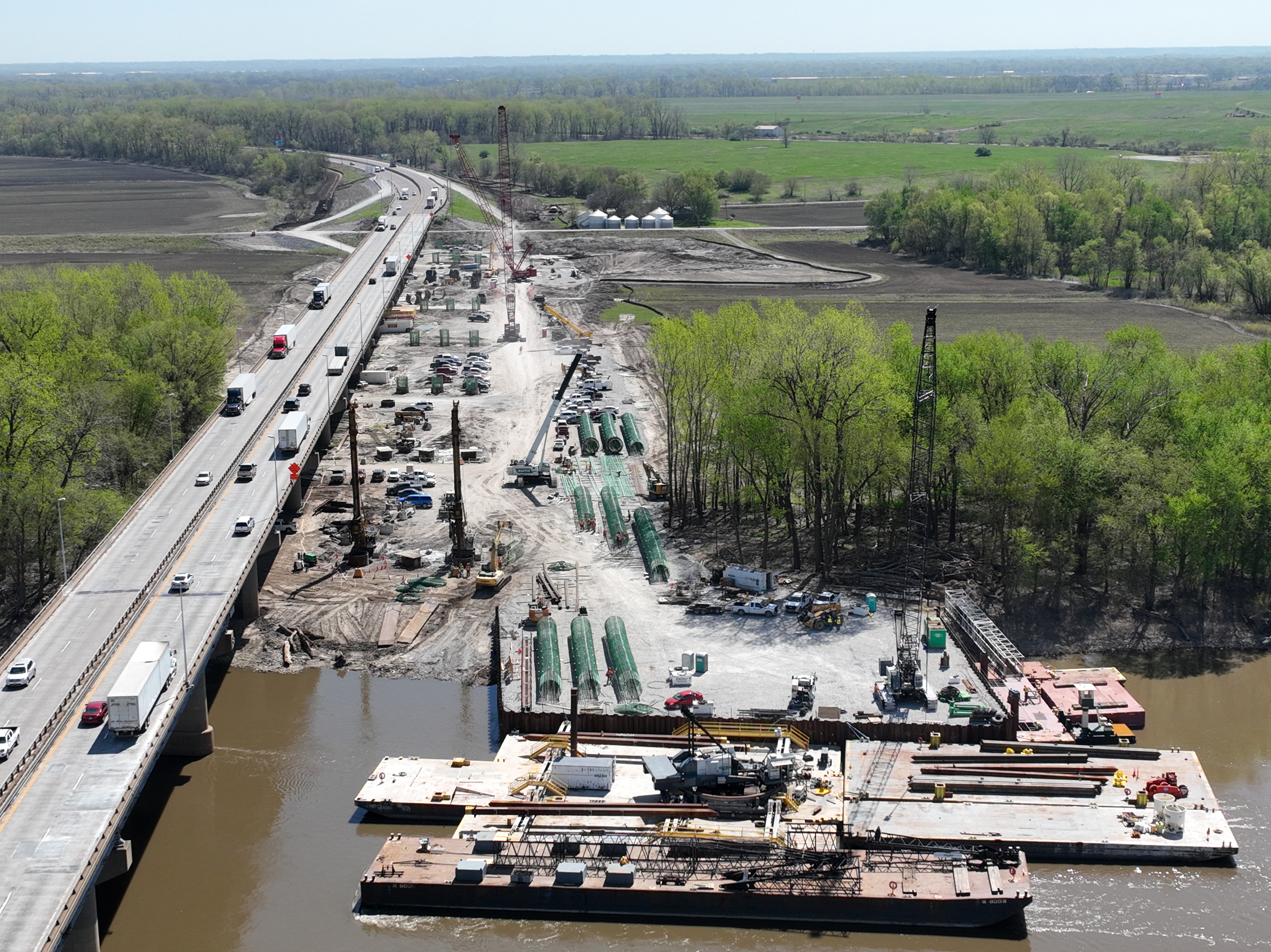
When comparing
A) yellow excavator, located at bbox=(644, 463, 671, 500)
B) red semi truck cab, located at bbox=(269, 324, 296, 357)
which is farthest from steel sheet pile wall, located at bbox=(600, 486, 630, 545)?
red semi truck cab, located at bbox=(269, 324, 296, 357)

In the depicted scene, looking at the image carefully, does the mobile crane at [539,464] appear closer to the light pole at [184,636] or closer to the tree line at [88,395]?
the tree line at [88,395]

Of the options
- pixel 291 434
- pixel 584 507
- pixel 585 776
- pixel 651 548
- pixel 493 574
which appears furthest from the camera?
pixel 584 507

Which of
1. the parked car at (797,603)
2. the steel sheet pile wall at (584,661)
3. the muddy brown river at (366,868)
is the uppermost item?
the parked car at (797,603)

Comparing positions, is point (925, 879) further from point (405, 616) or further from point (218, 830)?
point (405, 616)

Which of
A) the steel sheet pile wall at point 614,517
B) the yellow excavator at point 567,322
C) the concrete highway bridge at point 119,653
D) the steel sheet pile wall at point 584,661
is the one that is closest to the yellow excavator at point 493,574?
the steel sheet pile wall at point 614,517

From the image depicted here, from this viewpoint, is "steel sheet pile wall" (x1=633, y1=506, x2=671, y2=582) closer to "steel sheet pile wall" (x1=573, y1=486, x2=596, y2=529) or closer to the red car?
"steel sheet pile wall" (x1=573, y1=486, x2=596, y2=529)

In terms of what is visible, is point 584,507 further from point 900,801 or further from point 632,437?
point 900,801

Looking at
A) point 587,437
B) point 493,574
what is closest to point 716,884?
point 493,574

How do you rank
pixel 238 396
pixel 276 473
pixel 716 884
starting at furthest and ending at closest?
pixel 238 396, pixel 276 473, pixel 716 884
